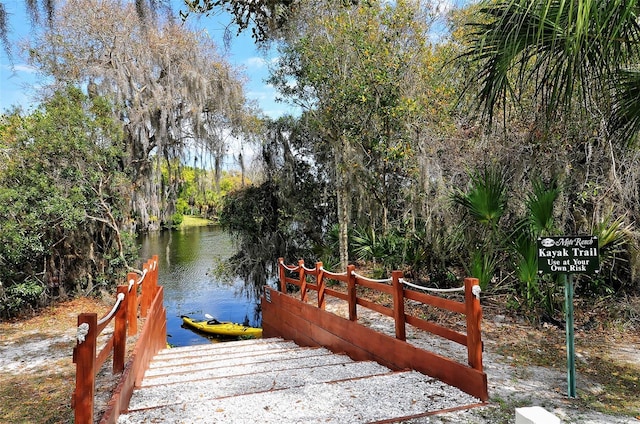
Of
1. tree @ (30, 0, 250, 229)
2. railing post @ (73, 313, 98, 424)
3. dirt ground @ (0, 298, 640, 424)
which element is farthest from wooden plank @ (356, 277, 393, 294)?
tree @ (30, 0, 250, 229)

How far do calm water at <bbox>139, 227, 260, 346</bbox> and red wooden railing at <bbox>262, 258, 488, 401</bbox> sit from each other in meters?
6.23

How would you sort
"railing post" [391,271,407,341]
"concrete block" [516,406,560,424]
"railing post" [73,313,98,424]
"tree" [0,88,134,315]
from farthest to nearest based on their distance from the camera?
1. "tree" [0,88,134,315]
2. "railing post" [391,271,407,341]
3. "railing post" [73,313,98,424]
4. "concrete block" [516,406,560,424]

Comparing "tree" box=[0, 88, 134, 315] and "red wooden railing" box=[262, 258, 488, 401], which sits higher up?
"tree" box=[0, 88, 134, 315]

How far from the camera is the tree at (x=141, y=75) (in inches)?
416

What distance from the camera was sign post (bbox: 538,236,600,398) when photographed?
143 inches

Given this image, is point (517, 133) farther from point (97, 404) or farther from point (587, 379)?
point (97, 404)

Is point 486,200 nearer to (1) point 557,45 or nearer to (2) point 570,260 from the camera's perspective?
(2) point 570,260

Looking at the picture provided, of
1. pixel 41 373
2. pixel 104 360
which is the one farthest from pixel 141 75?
pixel 104 360

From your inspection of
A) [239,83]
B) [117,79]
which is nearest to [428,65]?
[239,83]

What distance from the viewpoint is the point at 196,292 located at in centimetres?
1962

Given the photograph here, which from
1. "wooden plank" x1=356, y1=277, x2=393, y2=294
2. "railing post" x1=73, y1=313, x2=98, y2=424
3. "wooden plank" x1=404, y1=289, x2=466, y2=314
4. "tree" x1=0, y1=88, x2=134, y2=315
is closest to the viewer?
"railing post" x1=73, y1=313, x2=98, y2=424

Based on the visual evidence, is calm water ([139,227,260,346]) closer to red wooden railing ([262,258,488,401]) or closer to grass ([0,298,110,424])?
grass ([0,298,110,424])

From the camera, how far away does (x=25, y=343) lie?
6840 millimetres

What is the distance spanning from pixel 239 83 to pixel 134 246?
5350 millimetres
